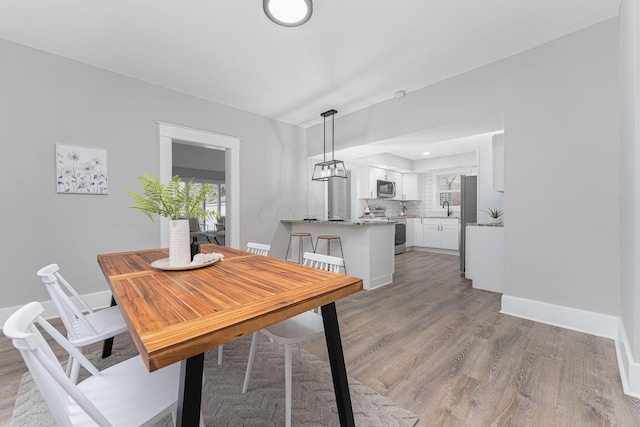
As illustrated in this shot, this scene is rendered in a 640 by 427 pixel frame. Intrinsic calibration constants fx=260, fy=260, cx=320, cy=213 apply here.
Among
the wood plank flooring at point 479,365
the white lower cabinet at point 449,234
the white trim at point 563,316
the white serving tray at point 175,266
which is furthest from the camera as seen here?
the white lower cabinet at point 449,234

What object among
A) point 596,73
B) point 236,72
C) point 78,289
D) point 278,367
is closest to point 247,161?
point 236,72

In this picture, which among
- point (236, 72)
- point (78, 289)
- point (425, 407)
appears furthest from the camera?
point (236, 72)

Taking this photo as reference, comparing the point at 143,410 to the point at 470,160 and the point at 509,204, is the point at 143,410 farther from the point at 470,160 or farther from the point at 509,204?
the point at 470,160

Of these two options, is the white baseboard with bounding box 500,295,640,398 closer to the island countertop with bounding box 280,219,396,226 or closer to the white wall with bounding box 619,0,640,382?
the white wall with bounding box 619,0,640,382

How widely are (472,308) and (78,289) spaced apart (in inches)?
172

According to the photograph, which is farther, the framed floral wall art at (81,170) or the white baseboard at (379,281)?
the white baseboard at (379,281)

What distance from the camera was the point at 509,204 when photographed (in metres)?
2.74

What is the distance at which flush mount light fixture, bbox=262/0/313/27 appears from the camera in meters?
1.88

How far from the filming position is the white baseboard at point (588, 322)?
1.56 m

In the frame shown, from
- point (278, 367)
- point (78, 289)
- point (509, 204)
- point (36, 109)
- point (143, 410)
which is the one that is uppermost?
point (36, 109)

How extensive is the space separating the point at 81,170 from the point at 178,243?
225cm

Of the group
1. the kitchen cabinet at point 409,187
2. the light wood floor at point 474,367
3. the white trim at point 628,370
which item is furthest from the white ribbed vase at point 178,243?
the kitchen cabinet at point 409,187

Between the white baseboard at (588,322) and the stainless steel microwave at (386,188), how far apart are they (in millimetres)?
3954

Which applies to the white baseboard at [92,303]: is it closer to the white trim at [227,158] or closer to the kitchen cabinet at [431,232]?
the white trim at [227,158]
